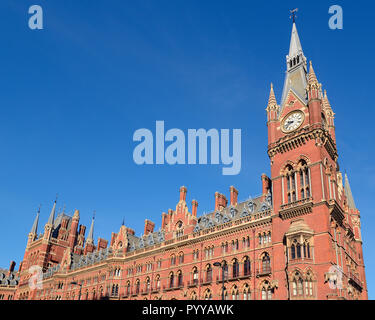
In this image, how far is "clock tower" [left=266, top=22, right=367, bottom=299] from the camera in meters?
39.1

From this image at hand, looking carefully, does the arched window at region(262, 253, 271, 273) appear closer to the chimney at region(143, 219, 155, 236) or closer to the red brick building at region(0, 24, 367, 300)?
the red brick building at region(0, 24, 367, 300)

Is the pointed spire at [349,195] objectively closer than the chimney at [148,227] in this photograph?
Yes

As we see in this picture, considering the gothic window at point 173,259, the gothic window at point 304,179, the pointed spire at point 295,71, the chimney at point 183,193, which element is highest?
the pointed spire at point 295,71

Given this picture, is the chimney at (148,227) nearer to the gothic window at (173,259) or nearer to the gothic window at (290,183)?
the gothic window at (173,259)

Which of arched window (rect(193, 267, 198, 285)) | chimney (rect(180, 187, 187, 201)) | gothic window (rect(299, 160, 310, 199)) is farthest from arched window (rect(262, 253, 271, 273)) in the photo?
chimney (rect(180, 187, 187, 201))

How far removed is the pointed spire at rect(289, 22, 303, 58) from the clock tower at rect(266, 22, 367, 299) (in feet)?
24.2

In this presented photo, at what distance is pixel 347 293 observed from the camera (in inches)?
1604

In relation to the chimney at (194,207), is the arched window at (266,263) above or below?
below

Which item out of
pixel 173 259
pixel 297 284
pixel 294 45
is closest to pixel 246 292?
pixel 297 284

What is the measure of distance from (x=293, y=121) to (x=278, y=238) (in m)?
16.2

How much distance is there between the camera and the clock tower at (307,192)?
39.1 meters

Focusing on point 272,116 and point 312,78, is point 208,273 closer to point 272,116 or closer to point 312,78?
point 272,116

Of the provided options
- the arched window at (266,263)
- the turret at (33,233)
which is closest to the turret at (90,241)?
the turret at (33,233)
